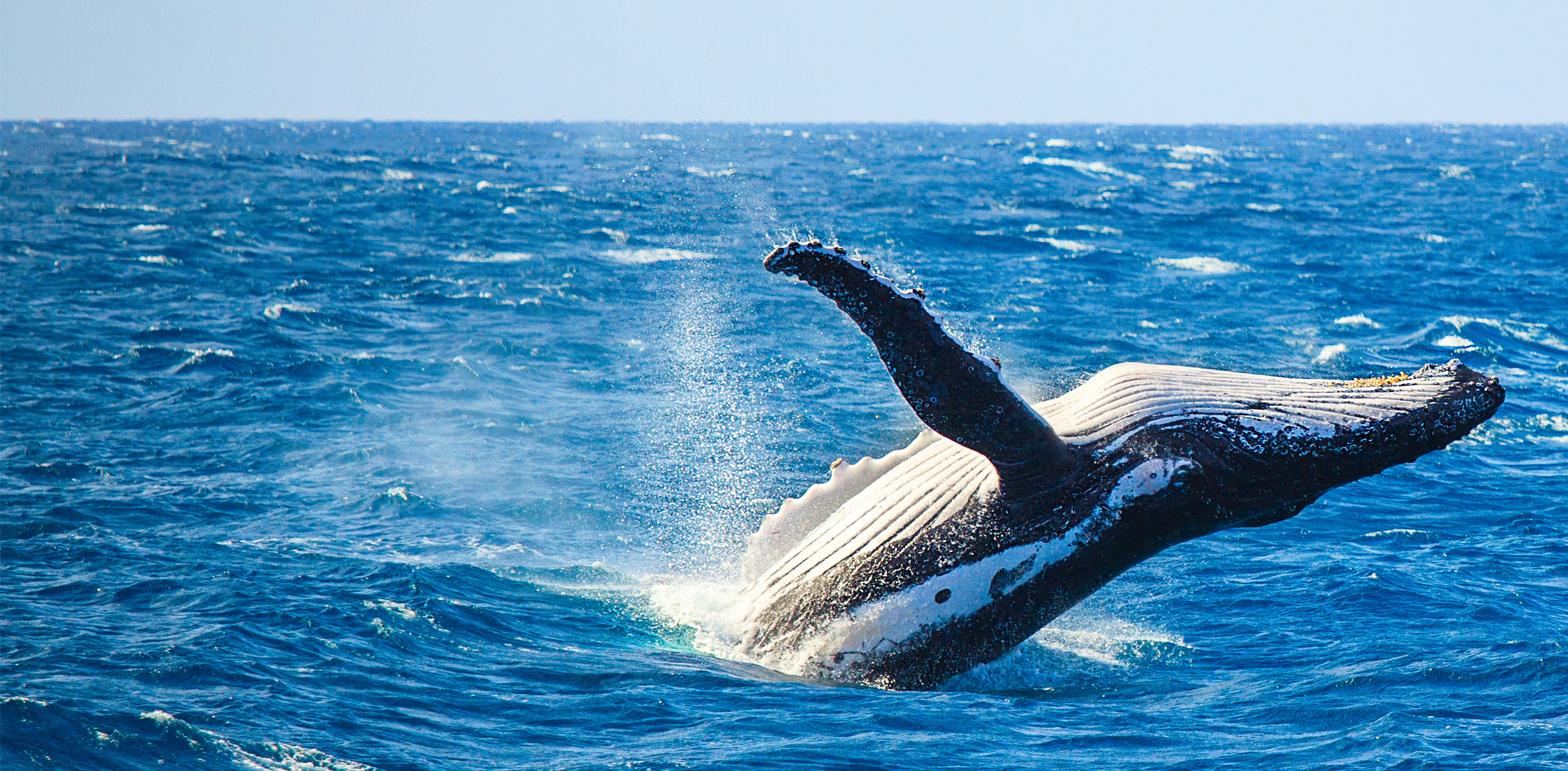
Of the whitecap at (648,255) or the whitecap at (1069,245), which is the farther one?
the whitecap at (1069,245)

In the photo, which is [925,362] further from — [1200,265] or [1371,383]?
[1200,265]

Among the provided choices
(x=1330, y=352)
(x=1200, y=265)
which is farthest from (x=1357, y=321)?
(x=1200, y=265)

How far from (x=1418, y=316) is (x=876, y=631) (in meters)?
22.2

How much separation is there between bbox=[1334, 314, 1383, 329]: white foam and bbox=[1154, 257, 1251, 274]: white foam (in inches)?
286

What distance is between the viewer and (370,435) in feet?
50.4

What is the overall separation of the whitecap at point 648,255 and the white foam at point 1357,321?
50.4 feet

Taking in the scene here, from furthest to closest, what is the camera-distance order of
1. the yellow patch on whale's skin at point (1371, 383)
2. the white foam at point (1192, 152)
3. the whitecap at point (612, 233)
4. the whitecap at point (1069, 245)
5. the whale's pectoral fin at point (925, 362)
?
the white foam at point (1192, 152), the whitecap at point (612, 233), the whitecap at point (1069, 245), the yellow patch on whale's skin at point (1371, 383), the whale's pectoral fin at point (925, 362)

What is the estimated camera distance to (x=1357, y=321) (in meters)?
25.3

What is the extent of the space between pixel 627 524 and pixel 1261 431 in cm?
624

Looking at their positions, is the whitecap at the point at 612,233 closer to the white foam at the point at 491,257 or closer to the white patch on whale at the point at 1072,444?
the white foam at the point at 491,257

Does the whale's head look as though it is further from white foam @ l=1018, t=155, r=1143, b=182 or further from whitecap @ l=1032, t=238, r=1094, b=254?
white foam @ l=1018, t=155, r=1143, b=182

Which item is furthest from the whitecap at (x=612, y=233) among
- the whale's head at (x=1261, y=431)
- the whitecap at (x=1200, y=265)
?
the whale's head at (x=1261, y=431)

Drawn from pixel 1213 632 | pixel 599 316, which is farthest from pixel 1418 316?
pixel 1213 632

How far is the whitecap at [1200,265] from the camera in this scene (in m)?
33.7
